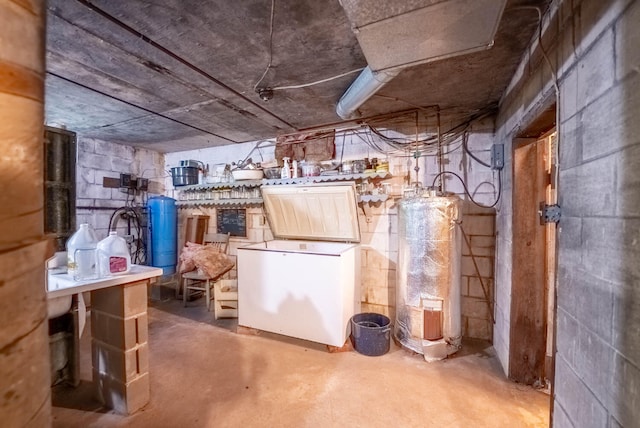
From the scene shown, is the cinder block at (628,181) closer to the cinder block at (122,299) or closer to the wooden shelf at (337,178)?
the wooden shelf at (337,178)

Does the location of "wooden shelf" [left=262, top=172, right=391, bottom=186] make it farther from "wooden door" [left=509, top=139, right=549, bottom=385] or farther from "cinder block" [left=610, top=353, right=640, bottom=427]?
"cinder block" [left=610, top=353, right=640, bottom=427]

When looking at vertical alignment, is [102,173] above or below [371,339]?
above

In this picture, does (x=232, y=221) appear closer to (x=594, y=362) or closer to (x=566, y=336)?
(x=566, y=336)

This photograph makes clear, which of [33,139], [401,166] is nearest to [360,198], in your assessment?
[401,166]

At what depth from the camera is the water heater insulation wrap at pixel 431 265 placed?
7.10 ft

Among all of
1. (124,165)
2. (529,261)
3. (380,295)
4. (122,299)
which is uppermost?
(124,165)

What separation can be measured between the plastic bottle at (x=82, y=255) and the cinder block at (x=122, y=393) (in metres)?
0.67

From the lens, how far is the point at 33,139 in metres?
0.48

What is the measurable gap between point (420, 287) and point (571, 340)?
1.15 m

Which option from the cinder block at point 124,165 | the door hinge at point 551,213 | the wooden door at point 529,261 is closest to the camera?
the door hinge at point 551,213

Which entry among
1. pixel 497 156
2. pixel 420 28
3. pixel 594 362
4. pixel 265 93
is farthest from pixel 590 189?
pixel 265 93

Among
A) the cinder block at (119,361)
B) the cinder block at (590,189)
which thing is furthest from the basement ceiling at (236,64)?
the cinder block at (119,361)

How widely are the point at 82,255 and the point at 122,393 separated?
845 millimetres

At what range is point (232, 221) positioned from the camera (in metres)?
3.77
